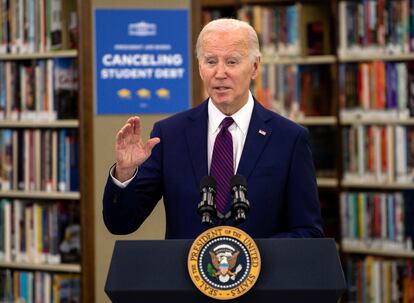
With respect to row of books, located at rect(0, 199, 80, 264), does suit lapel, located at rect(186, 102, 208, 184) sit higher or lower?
higher

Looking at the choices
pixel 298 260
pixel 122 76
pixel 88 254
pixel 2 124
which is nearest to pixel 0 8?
pixel 2 124

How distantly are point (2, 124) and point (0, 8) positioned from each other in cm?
65

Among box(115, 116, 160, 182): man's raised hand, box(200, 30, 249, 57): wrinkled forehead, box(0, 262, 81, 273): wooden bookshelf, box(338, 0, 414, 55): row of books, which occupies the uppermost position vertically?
box(338, 0, 414, 55): row of books

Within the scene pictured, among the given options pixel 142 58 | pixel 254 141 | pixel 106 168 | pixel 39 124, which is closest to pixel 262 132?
pixel 254 141

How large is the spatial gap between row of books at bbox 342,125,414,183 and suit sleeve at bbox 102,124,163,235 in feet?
8.25

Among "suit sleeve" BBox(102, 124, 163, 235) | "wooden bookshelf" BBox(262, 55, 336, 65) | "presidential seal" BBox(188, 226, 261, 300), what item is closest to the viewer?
"presidential seal" BBox(188, 226, 261, 300)

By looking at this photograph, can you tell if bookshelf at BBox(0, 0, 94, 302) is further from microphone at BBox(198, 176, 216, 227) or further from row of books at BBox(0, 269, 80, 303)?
microphone at BBox(198, 176, 216, 227)

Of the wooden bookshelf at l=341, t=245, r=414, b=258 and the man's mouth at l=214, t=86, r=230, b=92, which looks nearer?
the man's mouth at l=214, t=86, r=230, b=92

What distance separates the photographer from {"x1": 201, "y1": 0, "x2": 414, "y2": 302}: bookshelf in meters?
4.40

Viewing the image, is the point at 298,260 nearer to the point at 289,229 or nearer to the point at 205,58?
the point at 289,229

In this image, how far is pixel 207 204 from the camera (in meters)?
1.68

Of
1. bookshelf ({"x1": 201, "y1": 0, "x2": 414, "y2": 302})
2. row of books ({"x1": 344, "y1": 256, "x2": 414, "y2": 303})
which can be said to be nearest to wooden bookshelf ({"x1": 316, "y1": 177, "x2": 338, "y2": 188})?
bookshelf ({"x1": 201, "y1": 0, "x2": 414, "y2": 302})

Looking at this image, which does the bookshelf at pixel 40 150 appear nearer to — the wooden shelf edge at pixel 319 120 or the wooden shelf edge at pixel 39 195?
the wooden shelf edge at pixel 39 195

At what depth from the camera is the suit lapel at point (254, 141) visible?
2066 millimetres
